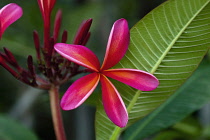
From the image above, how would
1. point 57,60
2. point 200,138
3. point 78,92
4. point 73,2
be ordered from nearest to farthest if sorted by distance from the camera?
point 78,92 → point 57,60 → point 200,138 → point 73,2

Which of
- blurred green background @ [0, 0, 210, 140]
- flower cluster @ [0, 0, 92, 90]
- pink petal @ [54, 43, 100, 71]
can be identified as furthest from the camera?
blurred green background @ [0, 0, 210, 140]

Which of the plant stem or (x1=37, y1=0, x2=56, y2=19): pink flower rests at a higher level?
(x1=37, y1=0, x2=56, y2=19): pink flower

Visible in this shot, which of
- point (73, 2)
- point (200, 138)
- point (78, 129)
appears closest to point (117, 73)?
point (200, 138)

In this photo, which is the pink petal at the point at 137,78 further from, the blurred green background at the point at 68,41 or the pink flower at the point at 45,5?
the blurred green background at the point at 68,41

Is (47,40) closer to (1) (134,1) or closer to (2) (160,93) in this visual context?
(2) (160,93)

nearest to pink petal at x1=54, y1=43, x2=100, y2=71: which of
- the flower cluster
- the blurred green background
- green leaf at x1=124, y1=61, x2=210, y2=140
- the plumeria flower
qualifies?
the plumeria flower

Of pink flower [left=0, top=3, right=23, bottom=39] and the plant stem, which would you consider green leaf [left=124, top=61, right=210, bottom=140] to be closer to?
the plant stem

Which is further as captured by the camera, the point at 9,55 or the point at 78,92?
the point at 9,55

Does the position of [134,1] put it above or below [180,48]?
below
